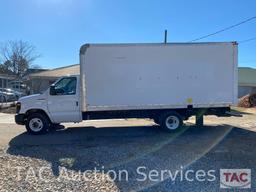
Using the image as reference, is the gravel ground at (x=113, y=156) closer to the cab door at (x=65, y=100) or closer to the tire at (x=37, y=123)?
the tire at (x=37, y=123)

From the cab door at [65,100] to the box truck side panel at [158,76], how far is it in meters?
0.33

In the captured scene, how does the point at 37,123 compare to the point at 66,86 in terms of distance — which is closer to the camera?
the point at 66,86

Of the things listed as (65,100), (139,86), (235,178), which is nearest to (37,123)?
(65,100)

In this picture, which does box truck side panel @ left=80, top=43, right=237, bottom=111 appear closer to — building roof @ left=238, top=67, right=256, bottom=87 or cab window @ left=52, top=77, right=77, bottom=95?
cab window @ left=52, top=77, right=77, bottom=95

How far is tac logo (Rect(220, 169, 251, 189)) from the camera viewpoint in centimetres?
560

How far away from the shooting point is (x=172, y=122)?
11.6m

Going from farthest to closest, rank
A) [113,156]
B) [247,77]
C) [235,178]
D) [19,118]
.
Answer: [247,77] → [19,118] → [113,156] → [235,178]

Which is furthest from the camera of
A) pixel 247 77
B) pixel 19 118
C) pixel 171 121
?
pixel 247 77

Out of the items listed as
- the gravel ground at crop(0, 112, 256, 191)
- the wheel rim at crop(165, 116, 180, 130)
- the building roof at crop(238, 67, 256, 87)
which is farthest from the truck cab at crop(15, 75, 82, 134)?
the building roof at crop(238, 67, 256, 87)

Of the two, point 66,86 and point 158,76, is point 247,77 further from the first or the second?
point 66,86

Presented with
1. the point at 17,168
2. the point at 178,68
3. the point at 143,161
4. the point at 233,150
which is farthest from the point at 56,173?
the point at 178,68

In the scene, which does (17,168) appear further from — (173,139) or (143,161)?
(173,139)

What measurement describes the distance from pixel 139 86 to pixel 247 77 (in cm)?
3287

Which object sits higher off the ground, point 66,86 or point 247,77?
point 247,77
